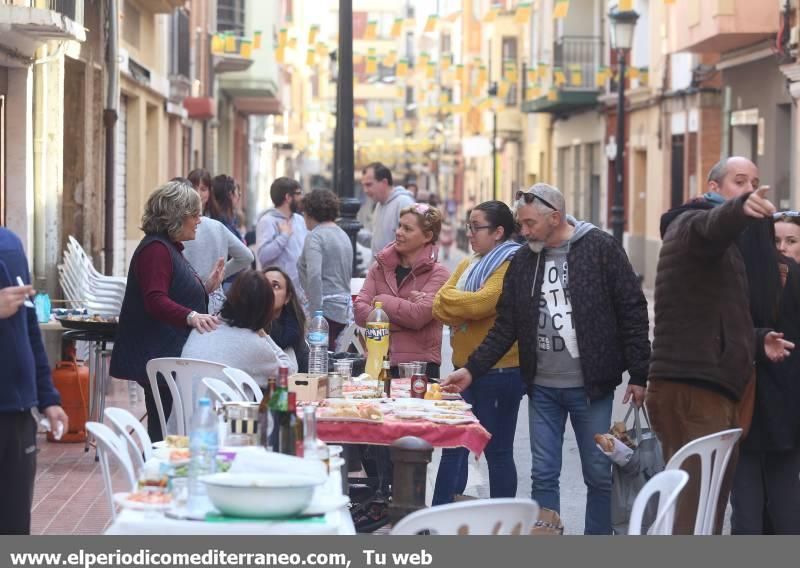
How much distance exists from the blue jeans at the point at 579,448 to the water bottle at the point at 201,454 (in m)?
2.82

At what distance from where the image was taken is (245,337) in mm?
7711

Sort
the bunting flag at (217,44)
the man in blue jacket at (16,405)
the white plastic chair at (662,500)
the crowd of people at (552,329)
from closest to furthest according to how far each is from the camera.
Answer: the white plastic chair at (662,500) < the man in blue jacket at (16,405) < the crowd of people at (552,329) < the bunting flag at (217,44)

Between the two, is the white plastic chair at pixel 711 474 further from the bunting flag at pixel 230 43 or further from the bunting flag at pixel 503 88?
the bunting flag at pixel 503 88

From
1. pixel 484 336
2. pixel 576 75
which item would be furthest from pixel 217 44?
pixel 484 336

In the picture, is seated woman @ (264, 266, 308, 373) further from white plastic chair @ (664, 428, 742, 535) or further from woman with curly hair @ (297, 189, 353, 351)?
woman with curly hair @ (297, 189, 353, 351)

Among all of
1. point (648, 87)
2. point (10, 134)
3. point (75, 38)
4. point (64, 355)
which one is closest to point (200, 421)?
point (64, 355)

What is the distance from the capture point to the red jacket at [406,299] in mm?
9344

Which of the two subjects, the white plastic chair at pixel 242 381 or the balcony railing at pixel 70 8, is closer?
the white plastic chair at pixel 242 381

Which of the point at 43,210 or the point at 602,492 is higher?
the point at 43,210

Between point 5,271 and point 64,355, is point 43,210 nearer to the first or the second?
point 64,355

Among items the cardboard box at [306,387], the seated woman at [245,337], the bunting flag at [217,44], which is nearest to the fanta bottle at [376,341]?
the seated woman at [245,337]

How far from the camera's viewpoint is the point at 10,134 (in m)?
14.4

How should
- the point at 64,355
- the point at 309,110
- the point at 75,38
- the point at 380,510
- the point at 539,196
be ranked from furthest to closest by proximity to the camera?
the point at 309,110, the point at 75,38, the point at 64,355, the point at 380,510, the point at 539,196

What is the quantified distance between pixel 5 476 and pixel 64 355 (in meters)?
6.65
